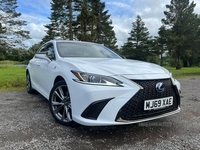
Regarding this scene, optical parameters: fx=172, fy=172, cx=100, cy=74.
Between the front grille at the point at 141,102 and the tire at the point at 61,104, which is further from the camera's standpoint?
the tire at the point at 61,104

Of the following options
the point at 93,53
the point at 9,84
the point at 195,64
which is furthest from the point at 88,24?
the point at 195,64

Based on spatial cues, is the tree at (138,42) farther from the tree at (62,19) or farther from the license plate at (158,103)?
the license plate at (158,103)

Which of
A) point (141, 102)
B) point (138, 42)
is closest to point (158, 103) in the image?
point (141, 102)

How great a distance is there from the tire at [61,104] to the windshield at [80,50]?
2.32 ft

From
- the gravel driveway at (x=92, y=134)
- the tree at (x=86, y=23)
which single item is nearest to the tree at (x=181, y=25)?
the tree at (x=86, y=23)

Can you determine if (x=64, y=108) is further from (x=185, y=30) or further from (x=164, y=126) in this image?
(x=185, y=30)

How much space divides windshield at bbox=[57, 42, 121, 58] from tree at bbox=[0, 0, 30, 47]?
2501 cm

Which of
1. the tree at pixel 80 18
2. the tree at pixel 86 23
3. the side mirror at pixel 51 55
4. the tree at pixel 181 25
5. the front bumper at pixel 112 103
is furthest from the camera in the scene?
the tree at pixel 181 25

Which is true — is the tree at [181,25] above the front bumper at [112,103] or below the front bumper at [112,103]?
above

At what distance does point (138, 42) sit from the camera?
36406mm

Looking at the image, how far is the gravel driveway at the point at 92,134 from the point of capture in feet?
6.66

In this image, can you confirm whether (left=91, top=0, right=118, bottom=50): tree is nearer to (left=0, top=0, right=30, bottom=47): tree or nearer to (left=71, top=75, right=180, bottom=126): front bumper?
(left=0, top=0, right=30, bottom=47): tree

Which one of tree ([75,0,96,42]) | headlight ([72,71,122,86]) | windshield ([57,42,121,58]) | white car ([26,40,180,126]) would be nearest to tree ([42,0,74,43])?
tree ([75,0,96,42])

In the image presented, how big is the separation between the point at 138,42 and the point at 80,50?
34.6 m
